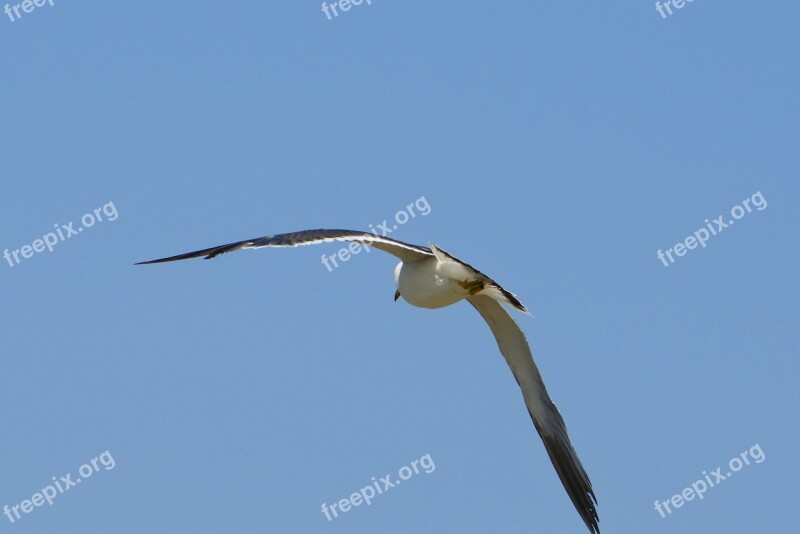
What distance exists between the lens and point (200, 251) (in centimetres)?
1694

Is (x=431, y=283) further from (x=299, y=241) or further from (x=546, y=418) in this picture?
(x=546, y=418)

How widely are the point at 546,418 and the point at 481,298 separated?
8.89 ft

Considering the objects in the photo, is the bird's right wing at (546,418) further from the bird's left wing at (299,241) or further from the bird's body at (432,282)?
the bird's left wing at (299,241)

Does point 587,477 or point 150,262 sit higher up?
point 150,262

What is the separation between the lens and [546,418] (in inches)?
880

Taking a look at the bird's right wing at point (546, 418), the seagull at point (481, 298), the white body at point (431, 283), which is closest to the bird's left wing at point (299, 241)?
the seagull at point (481, 298)

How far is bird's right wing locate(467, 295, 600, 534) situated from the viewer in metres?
21.6

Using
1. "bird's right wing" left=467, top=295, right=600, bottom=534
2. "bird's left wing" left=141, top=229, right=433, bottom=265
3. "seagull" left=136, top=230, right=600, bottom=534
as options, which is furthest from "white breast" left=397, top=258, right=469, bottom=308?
"bird's right wing" left=467, top=295, right=600, bottom=534

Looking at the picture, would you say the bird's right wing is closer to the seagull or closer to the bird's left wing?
the seagull

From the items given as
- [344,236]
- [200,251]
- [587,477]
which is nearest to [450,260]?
[344,236]

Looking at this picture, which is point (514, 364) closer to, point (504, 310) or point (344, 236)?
point (504, 310)

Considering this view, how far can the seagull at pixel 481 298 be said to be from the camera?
55.9 ft

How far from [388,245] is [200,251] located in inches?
112

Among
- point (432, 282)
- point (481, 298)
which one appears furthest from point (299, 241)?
point (481, 298)
